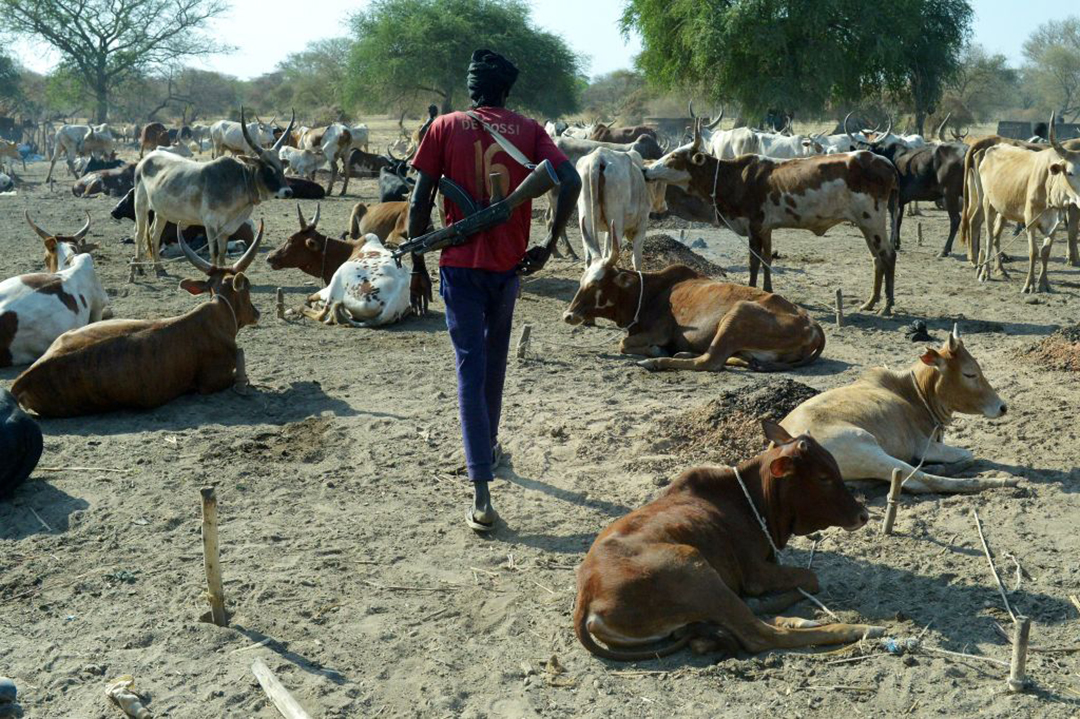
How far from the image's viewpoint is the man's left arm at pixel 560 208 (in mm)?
5582

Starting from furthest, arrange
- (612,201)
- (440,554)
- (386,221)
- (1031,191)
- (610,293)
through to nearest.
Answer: (386,221) < (1031,191) < (612,201) < (610,293) < (440,554)

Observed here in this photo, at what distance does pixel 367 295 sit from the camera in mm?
11070

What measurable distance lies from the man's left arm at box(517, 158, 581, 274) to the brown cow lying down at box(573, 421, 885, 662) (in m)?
1.35

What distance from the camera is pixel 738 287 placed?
377 inches

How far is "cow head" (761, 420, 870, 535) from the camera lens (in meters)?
4.96

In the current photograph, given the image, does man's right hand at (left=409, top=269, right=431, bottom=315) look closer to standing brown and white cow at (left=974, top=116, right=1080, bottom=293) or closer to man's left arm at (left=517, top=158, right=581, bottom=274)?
man's left arm at (left=517, top=158, right=581, bottom=274)

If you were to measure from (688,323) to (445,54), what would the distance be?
37.1m

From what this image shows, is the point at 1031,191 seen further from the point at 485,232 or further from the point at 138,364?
the point at 138,364

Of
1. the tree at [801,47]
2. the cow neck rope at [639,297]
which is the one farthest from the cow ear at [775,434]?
the tree at [801,47]

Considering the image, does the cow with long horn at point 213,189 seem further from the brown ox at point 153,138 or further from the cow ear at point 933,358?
the brown ox at point 153,138

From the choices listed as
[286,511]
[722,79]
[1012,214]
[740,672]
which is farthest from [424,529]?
[722,79]

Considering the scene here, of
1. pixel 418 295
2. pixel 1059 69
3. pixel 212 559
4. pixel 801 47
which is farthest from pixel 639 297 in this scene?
pixel 1059 69

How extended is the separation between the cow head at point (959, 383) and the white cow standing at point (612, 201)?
19.7 feet

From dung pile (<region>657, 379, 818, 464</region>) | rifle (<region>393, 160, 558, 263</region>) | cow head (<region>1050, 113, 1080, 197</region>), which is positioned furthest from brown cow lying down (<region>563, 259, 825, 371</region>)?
cow head (<region>1050, 113, 1080, 197</region>)
